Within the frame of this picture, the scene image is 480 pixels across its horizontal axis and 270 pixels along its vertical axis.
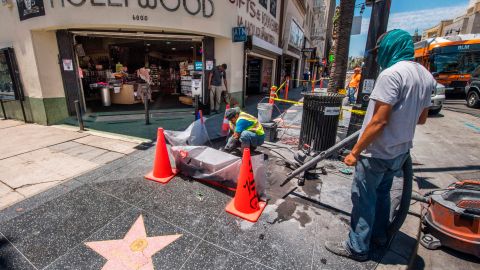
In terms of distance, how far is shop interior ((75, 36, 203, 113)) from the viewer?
10070 millimetres

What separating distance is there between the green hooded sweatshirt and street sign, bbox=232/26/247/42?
22.7 feet

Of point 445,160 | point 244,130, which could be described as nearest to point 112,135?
point 244,130

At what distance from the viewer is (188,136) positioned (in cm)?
445

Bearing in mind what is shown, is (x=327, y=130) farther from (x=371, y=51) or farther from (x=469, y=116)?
(x=469, y=116)

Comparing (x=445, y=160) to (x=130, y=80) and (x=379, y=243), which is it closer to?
(x=379, y=243)

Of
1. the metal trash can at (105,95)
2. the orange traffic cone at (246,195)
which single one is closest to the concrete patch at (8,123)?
the metal trash can at (105,95)

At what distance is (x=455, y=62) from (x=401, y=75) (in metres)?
17.0

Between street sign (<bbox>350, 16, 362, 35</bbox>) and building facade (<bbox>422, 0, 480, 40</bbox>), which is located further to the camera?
building facade (<bbox>422, 0, 480, 40</bbox>)

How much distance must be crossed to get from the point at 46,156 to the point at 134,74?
8.51m

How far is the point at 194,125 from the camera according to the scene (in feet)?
15.2

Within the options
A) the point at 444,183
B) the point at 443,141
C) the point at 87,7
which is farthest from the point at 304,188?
the point at 87,7

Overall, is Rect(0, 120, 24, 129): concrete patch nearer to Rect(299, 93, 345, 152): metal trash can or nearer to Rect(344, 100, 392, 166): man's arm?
Rect(299, 93, 345, 152): metal trash can

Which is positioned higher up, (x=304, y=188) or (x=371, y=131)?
(x=371, y=131)

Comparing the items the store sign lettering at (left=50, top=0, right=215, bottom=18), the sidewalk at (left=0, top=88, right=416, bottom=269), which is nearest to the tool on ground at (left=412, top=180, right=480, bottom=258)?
the sidewalk at (left=0, top=88, right=416, bottom=269)
